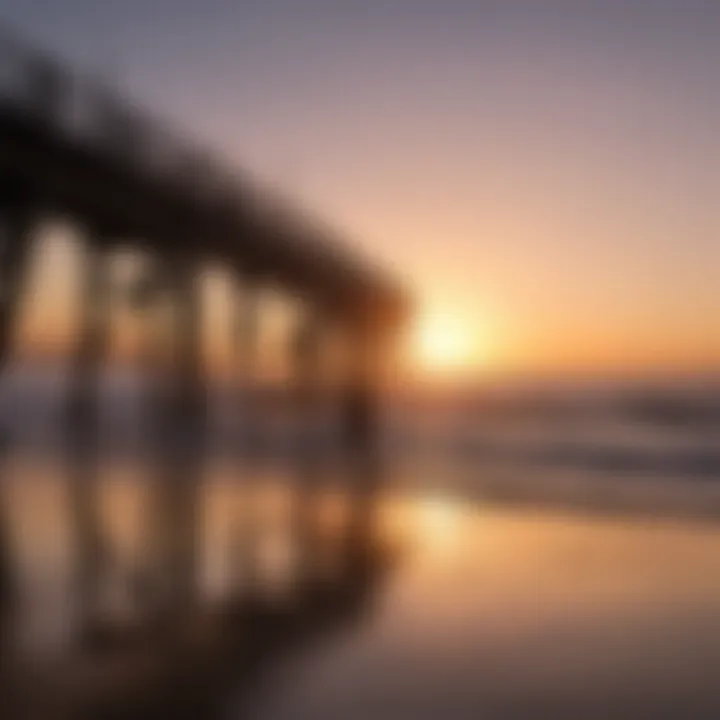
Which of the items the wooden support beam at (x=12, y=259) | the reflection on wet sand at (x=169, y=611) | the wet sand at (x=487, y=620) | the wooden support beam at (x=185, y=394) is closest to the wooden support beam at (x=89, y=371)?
the wooden support beam at (x=185, y=394)

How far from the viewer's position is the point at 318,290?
857 inches

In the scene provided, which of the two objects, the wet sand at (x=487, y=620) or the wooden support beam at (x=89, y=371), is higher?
the wooden support beam at (x=89, y=371)

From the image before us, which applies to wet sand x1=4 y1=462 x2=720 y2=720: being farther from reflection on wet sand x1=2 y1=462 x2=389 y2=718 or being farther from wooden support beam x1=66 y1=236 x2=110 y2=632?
wooden support beam x1=66 y1=236 x2=110 y2=632

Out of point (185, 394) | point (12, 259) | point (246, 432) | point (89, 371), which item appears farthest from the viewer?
point (246, 432)

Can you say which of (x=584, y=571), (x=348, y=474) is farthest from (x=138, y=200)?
(x=584, y=571)

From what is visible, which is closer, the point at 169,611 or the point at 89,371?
the point at 169,611

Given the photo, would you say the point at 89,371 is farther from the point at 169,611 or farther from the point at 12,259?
the point at 169,611

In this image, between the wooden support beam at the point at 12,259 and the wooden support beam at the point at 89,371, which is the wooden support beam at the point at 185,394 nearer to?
the wooden support beam at the point at 89,371

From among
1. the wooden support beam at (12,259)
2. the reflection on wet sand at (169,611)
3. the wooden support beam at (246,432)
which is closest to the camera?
the reflection on wet sand at (169,611)

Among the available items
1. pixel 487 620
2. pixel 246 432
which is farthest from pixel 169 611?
pixel 246 432

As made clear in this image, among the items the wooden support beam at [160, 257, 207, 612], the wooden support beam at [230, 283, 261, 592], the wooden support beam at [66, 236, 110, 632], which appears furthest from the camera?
the wooden support beam at [66, 236, 110, 632]

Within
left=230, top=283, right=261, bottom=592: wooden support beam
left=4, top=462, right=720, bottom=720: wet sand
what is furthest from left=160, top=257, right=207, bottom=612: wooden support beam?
left=4, top=462, right=720, bottom=720: wet sand

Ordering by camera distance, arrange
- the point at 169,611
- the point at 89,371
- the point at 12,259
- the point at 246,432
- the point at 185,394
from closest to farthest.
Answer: the point at 169,611 → the point at 12,259 → the point at 89,371 → the point at 185,394 → the point at 246,432

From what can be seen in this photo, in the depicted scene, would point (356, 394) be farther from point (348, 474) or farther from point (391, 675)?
point (391, 675)
